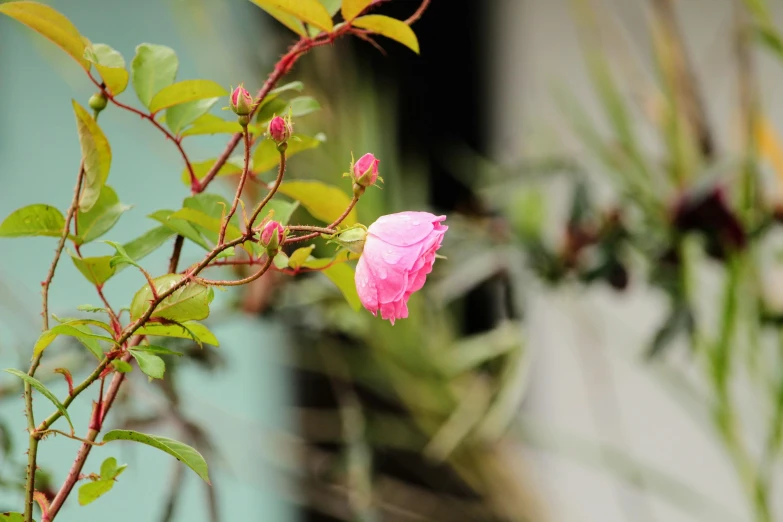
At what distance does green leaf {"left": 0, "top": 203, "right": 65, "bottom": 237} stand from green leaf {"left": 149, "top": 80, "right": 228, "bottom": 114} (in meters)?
0.04

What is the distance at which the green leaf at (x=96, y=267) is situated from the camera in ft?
0.72

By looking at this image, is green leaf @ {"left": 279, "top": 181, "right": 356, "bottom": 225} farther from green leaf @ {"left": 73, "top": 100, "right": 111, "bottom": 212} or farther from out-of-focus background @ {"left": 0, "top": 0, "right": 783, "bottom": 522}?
out-of-focus background @ {"left": 0, "top": 0, "right": 783, "bottom": 522}

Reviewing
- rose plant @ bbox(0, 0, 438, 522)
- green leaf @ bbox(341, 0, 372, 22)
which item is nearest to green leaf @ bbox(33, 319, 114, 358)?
rose plant @ bbox(0, 0, 438, 522)

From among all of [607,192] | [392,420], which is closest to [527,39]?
[607,192]

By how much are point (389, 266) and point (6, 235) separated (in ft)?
0.35

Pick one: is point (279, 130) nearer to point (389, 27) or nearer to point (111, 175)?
point (389, 27)

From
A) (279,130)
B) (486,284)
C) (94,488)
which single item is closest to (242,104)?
(279,130)

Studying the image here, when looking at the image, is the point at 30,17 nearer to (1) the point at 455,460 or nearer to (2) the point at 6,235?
(2) the point at 6,235

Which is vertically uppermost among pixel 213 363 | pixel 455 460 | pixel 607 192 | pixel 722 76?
pixel 722 76

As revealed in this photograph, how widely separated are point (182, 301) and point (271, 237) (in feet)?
0.12

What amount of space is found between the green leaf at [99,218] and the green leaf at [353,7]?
0.29 ft

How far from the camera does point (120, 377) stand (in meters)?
0.21

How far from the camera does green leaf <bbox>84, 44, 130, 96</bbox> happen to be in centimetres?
21

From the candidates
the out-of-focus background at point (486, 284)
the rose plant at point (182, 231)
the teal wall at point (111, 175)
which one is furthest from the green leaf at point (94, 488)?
the teal wall at point (111, 175)
